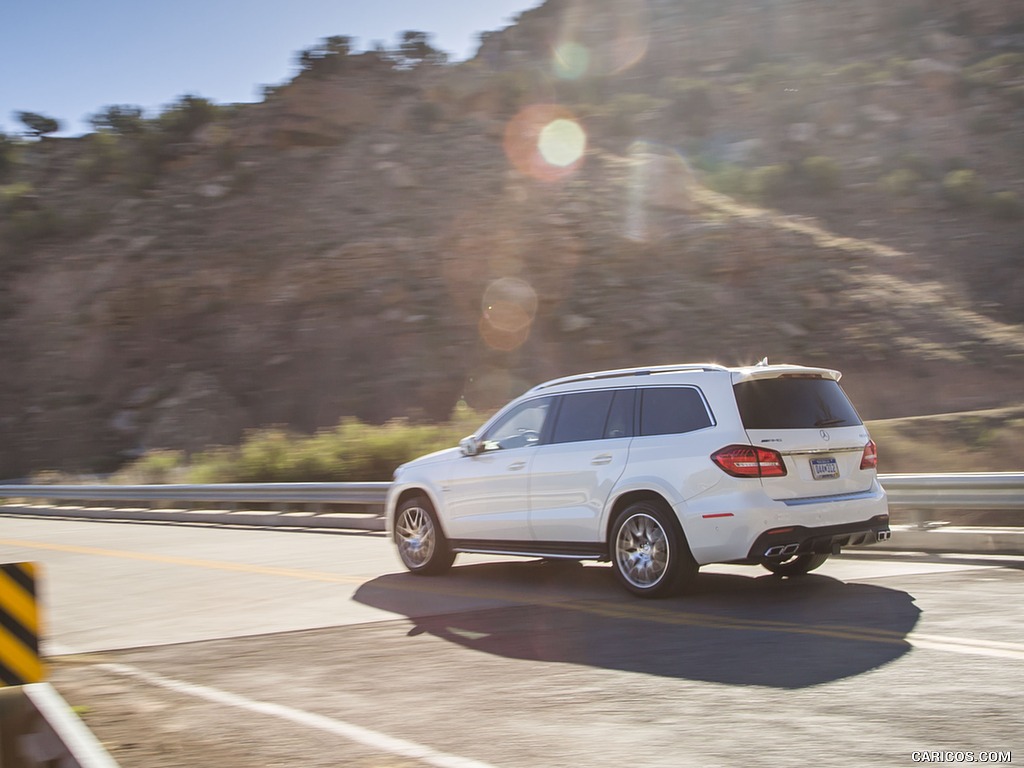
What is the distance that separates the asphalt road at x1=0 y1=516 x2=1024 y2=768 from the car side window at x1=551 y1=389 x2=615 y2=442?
1341mm

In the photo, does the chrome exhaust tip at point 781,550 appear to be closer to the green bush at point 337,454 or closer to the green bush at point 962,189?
the green bush at point 337,454

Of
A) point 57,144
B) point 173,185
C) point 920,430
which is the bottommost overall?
point 920,430

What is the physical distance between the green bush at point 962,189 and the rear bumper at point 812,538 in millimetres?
36850

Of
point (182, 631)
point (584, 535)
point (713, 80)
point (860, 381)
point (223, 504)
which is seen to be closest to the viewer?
point (182, 631)

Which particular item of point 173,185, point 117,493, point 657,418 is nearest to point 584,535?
point 657,418

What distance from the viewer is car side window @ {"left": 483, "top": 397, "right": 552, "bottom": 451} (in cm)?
1032

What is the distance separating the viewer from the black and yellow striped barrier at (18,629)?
542 cm

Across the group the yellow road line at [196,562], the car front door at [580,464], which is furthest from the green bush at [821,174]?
the car front door at [580,464]

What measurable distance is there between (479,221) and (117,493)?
1940 centimetres

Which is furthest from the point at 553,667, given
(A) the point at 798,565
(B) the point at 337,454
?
(B) the point at 337,454

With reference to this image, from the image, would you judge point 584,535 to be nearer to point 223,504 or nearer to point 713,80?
point 223,504

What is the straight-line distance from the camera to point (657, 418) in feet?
30.1

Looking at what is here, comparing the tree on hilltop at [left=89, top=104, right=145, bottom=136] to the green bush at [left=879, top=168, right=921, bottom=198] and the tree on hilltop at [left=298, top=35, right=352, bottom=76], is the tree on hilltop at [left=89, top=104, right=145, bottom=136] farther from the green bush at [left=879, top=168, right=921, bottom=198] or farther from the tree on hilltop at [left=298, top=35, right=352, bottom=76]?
the green bush at [left=879, top=168, right=921, bottom=198]

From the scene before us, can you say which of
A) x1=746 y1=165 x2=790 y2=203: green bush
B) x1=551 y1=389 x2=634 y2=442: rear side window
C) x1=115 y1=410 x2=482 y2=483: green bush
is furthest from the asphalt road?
x1=746 y1=165 x2=790 y2=203: green bush
